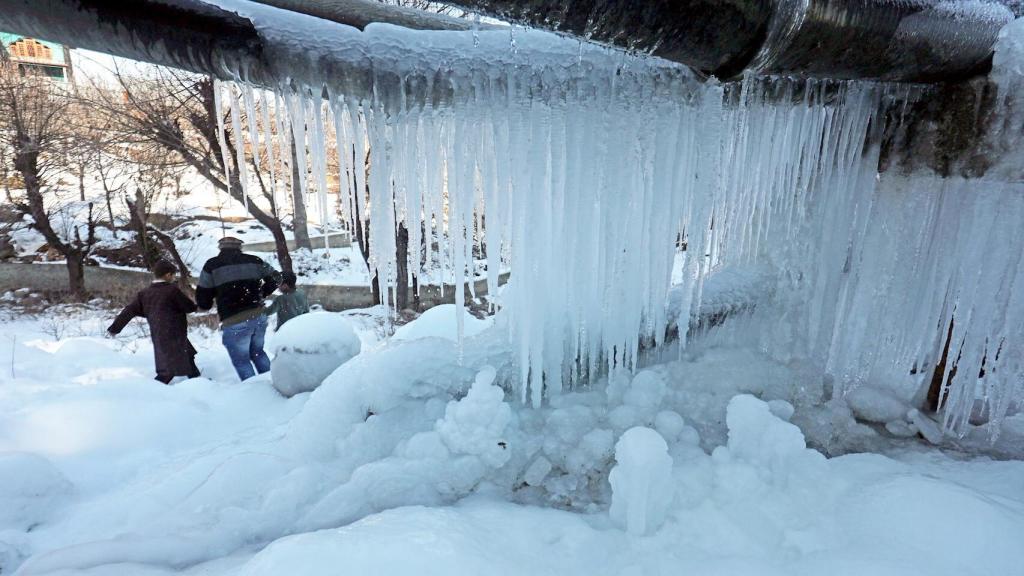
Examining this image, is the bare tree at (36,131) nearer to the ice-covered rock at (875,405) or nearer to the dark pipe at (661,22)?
the dark pipe at (661,22)

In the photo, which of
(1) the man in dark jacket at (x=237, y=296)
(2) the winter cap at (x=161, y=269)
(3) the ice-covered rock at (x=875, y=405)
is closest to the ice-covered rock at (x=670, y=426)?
(3) the ice-covered rock at (x=875, y=405)

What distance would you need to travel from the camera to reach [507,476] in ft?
7.89

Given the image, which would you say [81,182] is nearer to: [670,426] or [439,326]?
[439,326]

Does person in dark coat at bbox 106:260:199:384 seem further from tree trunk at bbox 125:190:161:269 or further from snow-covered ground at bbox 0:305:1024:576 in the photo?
tree trunk at bbox 125:190:161:269

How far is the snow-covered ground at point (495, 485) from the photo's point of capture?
72.4 inches

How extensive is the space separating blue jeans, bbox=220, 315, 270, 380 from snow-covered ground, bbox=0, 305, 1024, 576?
1.85 m

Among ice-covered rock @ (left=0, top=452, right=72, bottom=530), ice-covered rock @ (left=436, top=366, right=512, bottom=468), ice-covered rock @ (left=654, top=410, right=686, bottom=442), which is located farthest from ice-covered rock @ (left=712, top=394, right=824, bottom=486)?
ice-covered rock @ (left=0, top=452, right=72, bottom=530)

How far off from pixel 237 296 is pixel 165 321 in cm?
67

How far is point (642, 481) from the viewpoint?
6.49ft

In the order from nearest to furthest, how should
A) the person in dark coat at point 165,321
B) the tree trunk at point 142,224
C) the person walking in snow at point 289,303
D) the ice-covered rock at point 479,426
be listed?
the ice-covered rock at point 479,426 < the person in dark coat at point 165,321 < the person walking in snow at point 289,303 < the tree trunk at point 142,224

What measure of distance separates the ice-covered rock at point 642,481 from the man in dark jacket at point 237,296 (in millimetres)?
4453

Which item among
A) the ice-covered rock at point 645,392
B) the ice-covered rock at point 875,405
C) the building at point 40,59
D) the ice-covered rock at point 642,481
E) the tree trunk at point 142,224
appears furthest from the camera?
the tree trunk at point 142,224

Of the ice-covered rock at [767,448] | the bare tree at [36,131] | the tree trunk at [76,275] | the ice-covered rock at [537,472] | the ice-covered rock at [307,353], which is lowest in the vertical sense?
the tree trunk at [76,275]

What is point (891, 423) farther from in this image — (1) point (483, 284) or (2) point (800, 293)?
(1) point (483, 284)
